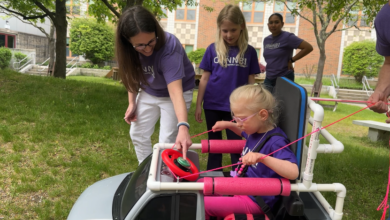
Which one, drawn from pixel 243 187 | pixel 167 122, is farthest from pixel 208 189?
pixel 167 122

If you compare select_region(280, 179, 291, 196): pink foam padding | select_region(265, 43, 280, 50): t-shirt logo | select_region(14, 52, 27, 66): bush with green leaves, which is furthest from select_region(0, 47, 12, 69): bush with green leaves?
select_region(280, 179, 291, 196): pink foam padding

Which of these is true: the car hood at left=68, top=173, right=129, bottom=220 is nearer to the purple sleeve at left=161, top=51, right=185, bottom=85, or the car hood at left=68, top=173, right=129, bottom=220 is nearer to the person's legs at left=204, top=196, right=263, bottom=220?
the person's legs at left=204, top=196, right=263, bottom=220

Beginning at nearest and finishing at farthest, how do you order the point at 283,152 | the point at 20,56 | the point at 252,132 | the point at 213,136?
the point at 283,152, the point at 252,132, the point at 213,136, the point at 20,56

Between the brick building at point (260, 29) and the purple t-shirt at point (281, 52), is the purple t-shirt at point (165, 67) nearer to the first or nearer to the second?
the purple t-shirt at point (281, 52)

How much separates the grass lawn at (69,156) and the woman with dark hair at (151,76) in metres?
1.27

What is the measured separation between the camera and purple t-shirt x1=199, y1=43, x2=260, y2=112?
10.0ft

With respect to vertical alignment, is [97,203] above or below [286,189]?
below

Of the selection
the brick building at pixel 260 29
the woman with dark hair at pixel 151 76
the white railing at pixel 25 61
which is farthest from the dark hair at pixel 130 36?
the white railing at pixel 25 61

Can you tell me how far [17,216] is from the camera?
288 cm

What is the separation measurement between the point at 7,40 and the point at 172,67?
2772 cm

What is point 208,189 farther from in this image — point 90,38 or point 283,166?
point 90,38

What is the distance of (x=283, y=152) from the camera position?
184 cm

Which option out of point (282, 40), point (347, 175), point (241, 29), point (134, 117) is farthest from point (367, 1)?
point (134, 117)

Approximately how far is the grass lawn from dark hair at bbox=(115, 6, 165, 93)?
1.54 meters
